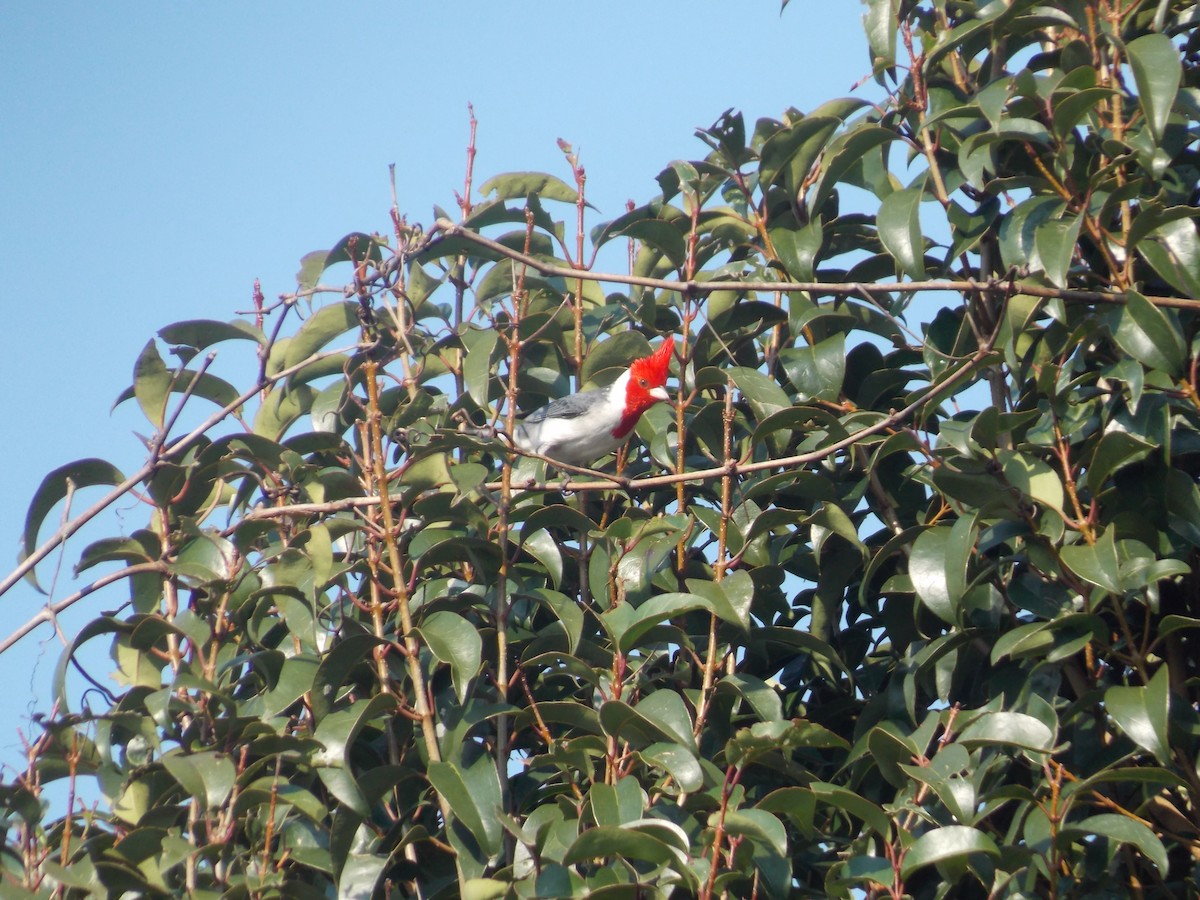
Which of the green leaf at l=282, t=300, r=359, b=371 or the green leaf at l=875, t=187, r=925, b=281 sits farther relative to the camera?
the green leaf at l=282, t=300, r=359, b=371

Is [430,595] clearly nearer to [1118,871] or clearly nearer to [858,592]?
[858,592]

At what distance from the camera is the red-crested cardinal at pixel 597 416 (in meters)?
3.48

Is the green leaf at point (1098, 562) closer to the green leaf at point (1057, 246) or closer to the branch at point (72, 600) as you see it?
the green leaf at point (1057, 246)

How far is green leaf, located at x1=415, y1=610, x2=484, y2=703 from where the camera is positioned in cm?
237

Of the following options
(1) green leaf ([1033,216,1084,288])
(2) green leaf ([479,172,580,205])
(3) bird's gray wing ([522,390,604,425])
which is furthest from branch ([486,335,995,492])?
(3) bird's gray wing ([522,390,604,425])

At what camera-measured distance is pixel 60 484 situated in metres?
2.83

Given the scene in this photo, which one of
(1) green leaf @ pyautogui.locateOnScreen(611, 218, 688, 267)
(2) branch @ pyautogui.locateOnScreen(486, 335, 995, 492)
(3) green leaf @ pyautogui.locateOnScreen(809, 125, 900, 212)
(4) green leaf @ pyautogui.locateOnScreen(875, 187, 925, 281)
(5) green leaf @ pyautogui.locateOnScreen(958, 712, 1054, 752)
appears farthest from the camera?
(1) green leaf @ pyautogui.locateOnScreen(611, 218, 688, 267)

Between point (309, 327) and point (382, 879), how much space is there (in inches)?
56.4

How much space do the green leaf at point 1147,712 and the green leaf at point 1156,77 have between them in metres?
1.00

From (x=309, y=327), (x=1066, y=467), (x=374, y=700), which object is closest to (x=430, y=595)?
(x=374, y=700)

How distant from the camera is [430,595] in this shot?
273cm

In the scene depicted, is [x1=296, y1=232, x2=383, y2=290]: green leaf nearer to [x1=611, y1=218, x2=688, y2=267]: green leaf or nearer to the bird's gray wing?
[x1=611, y1=218, x2=688, y2=267]: green leaf

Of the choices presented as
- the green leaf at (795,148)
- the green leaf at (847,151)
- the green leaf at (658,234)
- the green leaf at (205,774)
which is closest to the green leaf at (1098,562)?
the green leaf at (847,151)

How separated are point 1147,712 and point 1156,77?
3.83 feet
